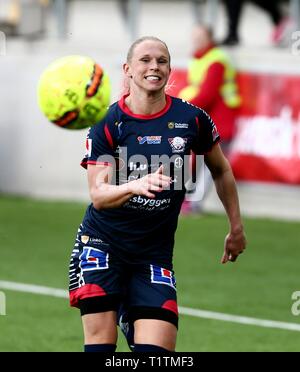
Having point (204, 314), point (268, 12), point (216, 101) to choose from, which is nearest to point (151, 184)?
point (204, 314)

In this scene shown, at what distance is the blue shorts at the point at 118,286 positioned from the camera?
6.64m

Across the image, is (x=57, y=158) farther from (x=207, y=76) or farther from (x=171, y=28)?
(x=171, y=28)

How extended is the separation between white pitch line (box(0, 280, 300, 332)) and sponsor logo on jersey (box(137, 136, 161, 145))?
3466mm

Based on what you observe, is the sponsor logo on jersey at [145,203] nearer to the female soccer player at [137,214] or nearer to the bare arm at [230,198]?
the female soccer player at [137,214]

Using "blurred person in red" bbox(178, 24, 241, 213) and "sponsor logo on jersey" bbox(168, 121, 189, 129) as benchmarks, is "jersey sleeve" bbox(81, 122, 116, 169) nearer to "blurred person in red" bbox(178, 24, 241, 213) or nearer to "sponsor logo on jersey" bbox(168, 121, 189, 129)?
"sponsor logo on jersey" bbox(168, 121, 189, 129)

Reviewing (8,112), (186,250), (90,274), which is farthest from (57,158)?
(90,274)

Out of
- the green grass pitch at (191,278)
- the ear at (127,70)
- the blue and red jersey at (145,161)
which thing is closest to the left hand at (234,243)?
→ the blue and red jersey at (145,161)

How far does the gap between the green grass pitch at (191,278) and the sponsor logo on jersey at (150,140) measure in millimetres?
2655

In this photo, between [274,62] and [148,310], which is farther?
[274,62]

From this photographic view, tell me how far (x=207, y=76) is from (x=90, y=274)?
320 inches

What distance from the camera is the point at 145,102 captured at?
6.68m

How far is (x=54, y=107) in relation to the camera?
6469 mm

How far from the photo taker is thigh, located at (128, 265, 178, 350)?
6.53 m

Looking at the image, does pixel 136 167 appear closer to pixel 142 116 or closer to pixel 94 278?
pixel 142 116
